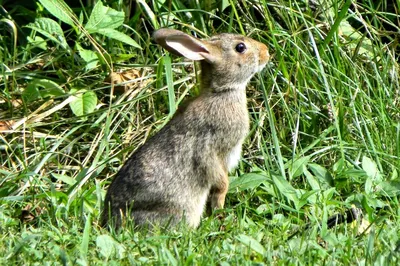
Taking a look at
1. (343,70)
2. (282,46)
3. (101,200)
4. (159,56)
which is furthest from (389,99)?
(101,200)

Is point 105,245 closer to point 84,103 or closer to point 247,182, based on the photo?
point 247,182

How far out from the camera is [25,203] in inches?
201

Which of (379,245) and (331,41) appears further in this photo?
(331,41)

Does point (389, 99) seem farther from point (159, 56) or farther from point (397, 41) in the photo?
point (159, 56)

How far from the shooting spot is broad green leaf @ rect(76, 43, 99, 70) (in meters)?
6.05

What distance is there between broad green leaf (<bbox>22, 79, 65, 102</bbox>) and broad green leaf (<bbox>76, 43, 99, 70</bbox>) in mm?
248

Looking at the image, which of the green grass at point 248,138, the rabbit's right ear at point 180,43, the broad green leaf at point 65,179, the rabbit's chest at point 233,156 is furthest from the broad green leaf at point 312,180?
the broad green leaf at point 65,179

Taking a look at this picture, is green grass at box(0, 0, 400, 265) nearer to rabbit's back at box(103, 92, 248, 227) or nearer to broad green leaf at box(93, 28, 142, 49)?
broad green leaf at box(93, 28, 142, 49)

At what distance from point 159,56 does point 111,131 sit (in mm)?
789

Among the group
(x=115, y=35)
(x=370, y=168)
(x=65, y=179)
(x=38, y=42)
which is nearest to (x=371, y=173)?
(x=370, y=168)

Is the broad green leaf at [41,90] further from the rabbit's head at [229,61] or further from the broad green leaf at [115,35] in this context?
the rabbit's head at [229,61]

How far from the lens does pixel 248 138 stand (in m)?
5.96

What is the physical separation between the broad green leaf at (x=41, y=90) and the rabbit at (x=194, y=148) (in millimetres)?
1262

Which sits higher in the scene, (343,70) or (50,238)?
(50,238)
